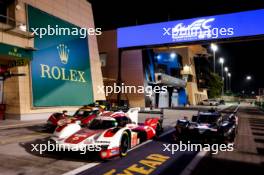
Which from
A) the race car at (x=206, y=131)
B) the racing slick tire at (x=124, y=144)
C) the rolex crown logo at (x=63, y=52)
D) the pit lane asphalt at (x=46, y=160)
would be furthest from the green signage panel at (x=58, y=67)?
the racing slick tire at (x=124, y=144)

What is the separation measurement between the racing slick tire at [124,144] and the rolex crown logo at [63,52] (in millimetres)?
Result: 17916

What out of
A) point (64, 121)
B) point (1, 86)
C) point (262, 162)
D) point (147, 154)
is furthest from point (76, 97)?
point (262, 162)

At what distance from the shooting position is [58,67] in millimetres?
24672

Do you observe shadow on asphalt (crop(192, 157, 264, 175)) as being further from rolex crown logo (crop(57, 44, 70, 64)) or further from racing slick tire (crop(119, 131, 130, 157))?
rolex crown logo (crop(57, 44, 70, 64))

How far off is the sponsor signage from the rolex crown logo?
7561mm

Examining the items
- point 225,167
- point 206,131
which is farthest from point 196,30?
point 225,167

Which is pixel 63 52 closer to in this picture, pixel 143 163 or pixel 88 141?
pixel 88 141

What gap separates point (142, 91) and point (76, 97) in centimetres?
1415

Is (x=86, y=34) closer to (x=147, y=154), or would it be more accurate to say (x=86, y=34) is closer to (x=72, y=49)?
(x=72, y=49)

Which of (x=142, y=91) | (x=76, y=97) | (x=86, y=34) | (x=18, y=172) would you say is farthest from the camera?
(x=142, y=91)

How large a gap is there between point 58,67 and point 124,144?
17.6 meters

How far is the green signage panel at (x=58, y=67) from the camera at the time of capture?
2220 cm

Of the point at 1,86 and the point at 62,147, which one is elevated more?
the point at 1,86

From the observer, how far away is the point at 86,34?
30406mm
